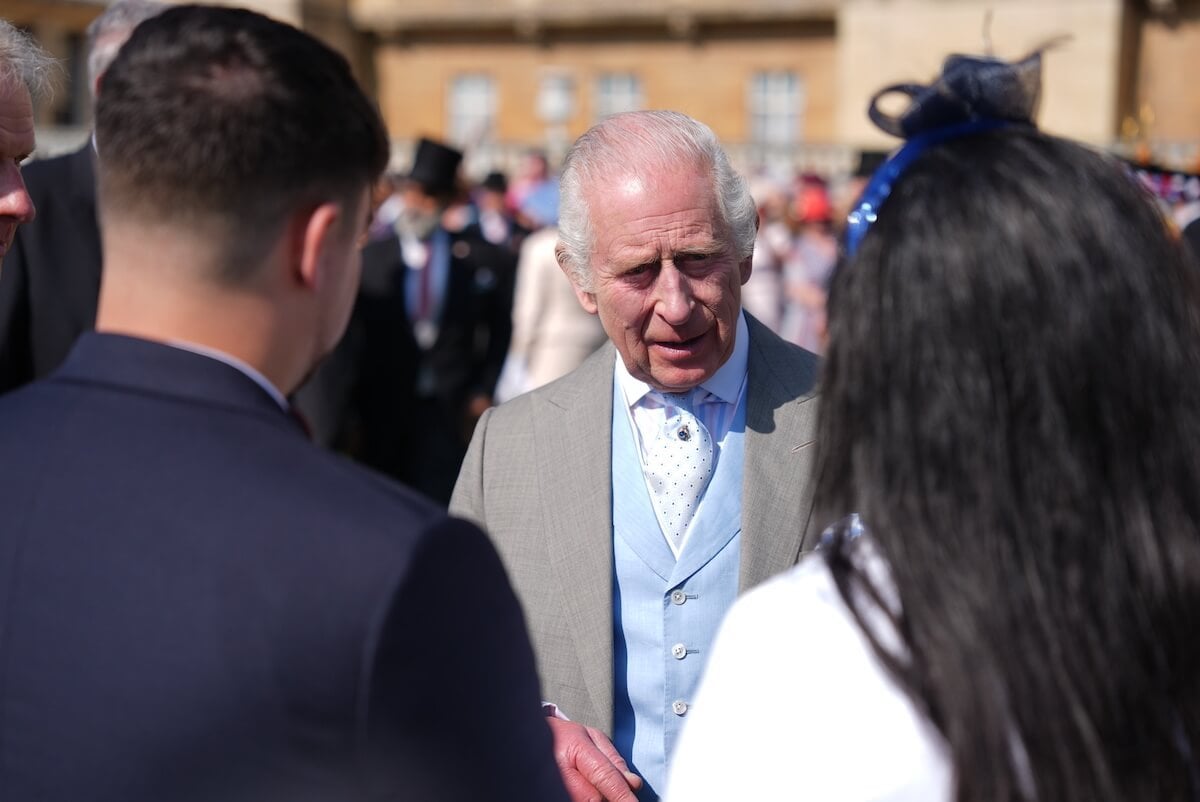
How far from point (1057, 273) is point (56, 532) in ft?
3.20

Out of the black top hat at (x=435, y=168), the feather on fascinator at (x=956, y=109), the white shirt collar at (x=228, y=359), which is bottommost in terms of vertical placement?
the black top hat at (x=435, y=168)

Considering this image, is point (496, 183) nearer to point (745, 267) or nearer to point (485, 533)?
point (745, 267)

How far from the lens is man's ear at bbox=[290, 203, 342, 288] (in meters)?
1.51

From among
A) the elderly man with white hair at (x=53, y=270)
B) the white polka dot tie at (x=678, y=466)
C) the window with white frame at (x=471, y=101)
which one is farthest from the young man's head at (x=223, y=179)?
the window with white frame at (x=471, y=101)

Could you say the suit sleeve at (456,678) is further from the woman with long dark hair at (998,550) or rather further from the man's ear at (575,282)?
the man's ear at (575,282)

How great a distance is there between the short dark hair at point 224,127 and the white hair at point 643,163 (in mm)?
1396

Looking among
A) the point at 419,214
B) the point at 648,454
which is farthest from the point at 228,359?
the point at 419,214

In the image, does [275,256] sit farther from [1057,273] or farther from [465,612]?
[1057,273]

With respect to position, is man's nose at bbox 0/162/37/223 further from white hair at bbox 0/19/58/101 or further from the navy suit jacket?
the navy suit jacket

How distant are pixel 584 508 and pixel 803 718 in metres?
1.45

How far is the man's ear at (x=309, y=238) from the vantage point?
4.96ft

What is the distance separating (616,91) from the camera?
106 feet

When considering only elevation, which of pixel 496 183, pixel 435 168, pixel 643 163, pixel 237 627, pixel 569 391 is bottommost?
pixel 496 183

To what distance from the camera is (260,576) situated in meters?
1.35
